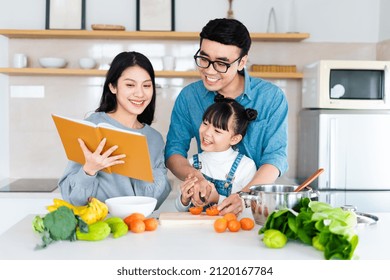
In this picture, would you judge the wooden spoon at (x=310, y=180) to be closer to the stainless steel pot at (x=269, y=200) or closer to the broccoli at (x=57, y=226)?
the stainless steel pot at (x=269, y=200)

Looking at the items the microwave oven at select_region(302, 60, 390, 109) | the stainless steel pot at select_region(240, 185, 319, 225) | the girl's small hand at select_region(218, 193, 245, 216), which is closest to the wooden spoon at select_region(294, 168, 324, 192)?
the stainless steel pot at select_region(240, 185, 319, 225)

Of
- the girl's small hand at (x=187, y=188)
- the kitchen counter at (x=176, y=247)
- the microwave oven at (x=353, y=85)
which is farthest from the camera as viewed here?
the microwave oven at (x=353, y=85)

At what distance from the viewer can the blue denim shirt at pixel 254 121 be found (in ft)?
7.43

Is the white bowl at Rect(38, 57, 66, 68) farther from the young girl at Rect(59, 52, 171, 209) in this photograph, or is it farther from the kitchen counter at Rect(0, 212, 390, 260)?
the kitchen counter at Rect(0, 212, 390, 260)

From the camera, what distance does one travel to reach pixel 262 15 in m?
4.02

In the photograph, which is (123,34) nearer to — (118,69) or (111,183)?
(118,69)

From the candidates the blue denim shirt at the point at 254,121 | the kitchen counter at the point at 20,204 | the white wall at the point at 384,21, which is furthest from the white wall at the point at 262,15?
the blue denim shirt at the point at 254,121

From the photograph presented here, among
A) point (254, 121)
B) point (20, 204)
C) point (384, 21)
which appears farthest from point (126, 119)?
point (384, 21)

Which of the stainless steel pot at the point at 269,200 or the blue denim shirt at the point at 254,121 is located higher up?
the blue denim shirt at the point at 254,121

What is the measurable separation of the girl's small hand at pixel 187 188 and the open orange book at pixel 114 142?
0.20 meters

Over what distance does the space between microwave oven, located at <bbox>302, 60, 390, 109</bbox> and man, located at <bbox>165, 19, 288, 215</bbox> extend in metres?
1.34

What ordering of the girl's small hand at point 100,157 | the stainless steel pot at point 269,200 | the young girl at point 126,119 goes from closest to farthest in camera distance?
the stainless steel pot at point 269,200 → the girl's small hand at point 100,157 → the young girl at point 126,119
